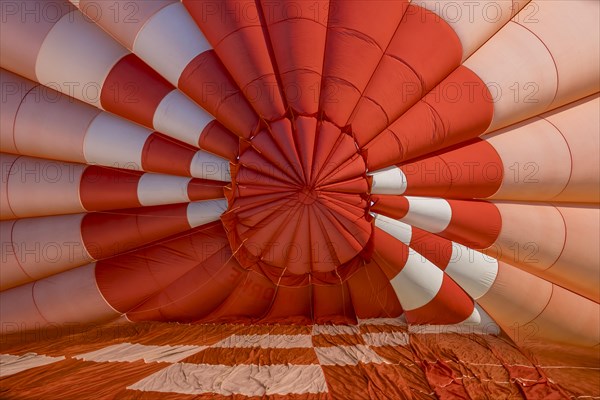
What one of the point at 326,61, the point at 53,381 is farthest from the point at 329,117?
the point at 53,381

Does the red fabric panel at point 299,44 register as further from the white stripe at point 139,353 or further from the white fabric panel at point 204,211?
the white stripe at point 139,353

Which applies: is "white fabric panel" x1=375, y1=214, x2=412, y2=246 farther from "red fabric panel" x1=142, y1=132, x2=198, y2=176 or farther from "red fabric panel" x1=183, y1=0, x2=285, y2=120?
"red fabric panel" x1=142, y1=132, x2=198, y2=176

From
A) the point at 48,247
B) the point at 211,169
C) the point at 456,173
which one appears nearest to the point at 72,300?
the point at 48,247

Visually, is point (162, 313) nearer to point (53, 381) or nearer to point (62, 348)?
point (62, 348)

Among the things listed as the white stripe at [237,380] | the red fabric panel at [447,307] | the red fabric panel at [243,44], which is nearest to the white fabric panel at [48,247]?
the white stripe at [237,380]

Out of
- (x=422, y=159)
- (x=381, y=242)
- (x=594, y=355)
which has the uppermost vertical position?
(x=422, y=159)

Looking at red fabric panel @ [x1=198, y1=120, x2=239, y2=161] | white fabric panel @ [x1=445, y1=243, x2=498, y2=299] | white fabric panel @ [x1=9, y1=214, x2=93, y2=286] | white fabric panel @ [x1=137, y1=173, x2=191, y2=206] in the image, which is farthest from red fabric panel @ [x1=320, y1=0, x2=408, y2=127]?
white fabric panel @ [x1=9, y1=214, x2=93, y2=286]

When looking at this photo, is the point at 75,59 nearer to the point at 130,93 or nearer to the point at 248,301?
the point at 130,93
